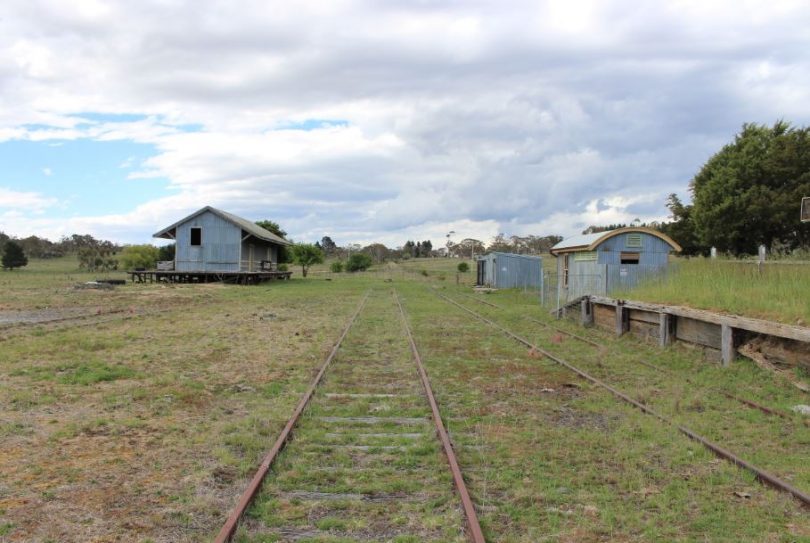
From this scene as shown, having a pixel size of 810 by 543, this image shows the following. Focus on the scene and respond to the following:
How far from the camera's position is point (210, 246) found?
45.1 metres

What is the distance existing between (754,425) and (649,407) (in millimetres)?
1155

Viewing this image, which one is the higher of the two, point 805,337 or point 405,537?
point 805,337

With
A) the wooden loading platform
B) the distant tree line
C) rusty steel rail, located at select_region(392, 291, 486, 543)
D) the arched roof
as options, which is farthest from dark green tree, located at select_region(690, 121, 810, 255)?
rusty steel rail, located at select_region(392, 291, 486, 543)

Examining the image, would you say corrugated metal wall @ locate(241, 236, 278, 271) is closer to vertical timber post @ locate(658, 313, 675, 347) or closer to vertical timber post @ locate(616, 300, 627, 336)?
vertical timber post @ locate(616, 300, 627, 336)

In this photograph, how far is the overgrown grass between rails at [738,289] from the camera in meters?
10.2

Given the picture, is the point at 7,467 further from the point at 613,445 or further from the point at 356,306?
the point at 356,306

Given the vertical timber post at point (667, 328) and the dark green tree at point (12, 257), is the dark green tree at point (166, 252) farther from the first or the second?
the vertical timber post at point (667, 328)

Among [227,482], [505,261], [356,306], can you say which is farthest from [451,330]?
[505,261]

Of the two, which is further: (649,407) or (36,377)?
(36,377)

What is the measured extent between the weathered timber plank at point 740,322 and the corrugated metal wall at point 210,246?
115 feet

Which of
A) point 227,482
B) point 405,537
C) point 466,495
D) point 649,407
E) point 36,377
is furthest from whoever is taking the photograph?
point 36,377

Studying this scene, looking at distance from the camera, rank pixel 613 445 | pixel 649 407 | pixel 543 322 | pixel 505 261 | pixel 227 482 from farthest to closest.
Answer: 1. pixel 505 261
2. pixel 543 322
3. pixel 649 407
4. pixel 613 445
5. pixel 227 482

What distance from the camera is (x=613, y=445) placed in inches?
247

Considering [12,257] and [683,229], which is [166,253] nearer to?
[12,257]
